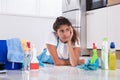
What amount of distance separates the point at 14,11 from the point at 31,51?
243 cm

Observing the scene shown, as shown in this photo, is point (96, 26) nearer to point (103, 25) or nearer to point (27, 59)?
point (103, 25)

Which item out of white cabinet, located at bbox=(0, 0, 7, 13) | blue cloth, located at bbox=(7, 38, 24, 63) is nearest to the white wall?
white cabinet, located at bbox=(0, 0, 7, 13)

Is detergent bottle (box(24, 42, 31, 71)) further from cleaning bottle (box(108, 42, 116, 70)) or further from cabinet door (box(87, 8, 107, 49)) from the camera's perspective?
cabinet door (box(87, 8, 107, 49))

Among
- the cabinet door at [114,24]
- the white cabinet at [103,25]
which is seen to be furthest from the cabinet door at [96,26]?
the cabinet door at [114,24]

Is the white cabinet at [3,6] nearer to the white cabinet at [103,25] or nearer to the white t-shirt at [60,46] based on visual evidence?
the white cabinet at [103,25]

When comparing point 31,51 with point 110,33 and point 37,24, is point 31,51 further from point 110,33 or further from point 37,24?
point 37,24

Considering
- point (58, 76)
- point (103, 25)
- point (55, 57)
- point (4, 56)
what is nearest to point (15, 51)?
point (4, 56)

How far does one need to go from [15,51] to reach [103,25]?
1.77 metres

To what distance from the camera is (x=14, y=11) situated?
384cm

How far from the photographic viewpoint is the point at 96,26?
3.20 metres

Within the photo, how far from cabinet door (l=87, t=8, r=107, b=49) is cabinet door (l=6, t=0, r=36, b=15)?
1128mm

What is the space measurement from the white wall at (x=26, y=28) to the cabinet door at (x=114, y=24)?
1463mm

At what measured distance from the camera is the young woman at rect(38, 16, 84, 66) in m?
2.02

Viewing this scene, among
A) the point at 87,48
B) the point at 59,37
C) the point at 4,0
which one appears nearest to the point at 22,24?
the point at 4,0
